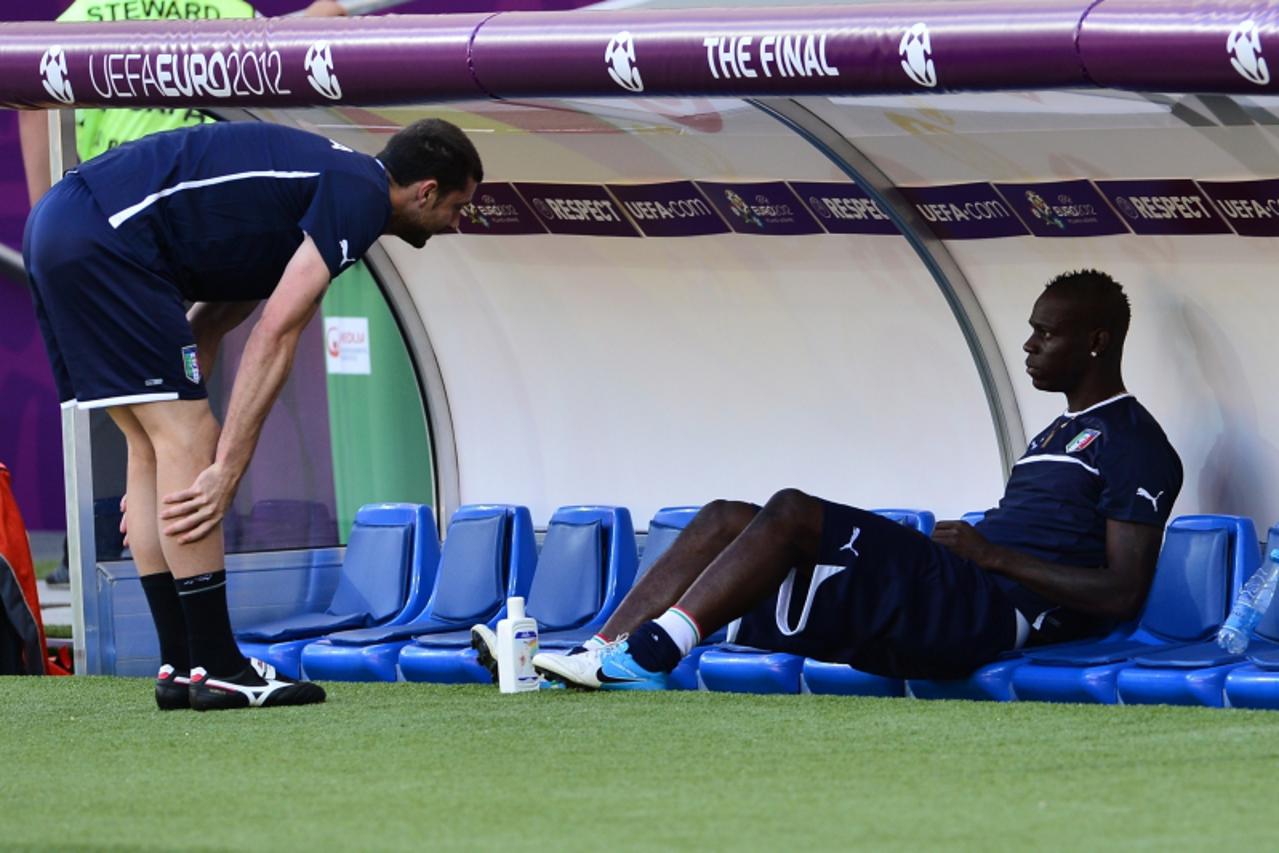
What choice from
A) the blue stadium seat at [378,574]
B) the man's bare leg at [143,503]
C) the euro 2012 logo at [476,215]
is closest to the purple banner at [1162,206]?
the euro 2012 logo at [476,215]

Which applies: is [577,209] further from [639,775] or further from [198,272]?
Result: [639,775]

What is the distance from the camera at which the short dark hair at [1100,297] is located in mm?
6426

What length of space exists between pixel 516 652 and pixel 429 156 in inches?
53.6

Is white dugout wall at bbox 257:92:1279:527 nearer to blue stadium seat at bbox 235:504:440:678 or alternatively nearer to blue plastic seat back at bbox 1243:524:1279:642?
blue plastic seat back at bbox 1243:524:1279:642

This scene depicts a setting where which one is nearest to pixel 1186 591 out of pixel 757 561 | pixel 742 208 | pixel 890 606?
pixel 890 606

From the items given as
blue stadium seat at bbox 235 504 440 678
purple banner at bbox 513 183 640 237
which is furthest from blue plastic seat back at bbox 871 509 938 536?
blue stadium seat at bbox 235 504 440 678

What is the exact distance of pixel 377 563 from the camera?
7.79 m

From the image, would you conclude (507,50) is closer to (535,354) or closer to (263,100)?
(263,100)

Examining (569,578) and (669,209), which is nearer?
(569,578)

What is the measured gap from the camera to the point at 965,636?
5.90m

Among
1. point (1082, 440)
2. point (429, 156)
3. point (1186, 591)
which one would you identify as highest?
point (429, 156)

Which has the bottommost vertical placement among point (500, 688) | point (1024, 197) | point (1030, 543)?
point (500, 688)

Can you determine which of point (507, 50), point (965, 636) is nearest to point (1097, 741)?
point (965, 636)

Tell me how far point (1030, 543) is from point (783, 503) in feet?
2.36
